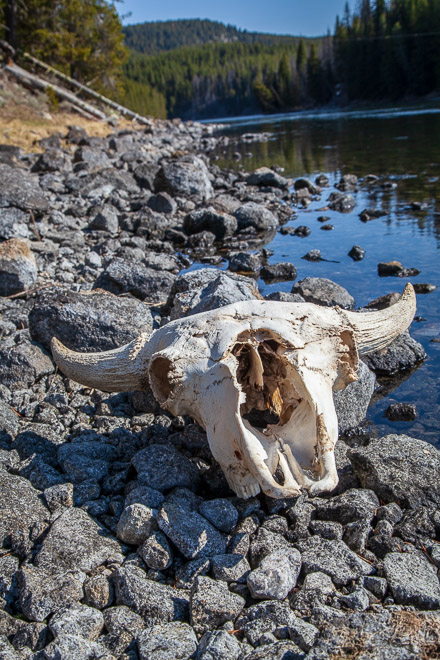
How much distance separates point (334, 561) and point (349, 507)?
1.48 ft

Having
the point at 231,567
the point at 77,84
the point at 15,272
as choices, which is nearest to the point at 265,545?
the point at 231,567

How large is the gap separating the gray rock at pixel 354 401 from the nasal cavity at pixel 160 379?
59.1 inches

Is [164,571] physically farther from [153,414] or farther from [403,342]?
[403,342]

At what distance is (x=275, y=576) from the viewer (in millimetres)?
2637

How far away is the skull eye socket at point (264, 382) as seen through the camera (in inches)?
132

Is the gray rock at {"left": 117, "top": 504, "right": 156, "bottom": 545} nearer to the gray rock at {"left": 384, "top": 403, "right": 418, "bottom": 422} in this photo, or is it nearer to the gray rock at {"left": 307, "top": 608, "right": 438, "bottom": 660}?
the gray rock at {"left": 307, "top": 608, "right": 438, "bottom": 660}

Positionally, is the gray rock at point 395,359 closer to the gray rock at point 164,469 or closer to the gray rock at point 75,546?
the gray rock at point 164,469

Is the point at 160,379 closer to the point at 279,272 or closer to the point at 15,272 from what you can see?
the point at 15,272

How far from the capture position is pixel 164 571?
2.88 m

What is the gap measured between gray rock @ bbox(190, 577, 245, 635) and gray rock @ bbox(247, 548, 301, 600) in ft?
0.33

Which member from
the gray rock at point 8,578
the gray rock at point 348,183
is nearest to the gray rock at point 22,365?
the gray rock at point 8,578

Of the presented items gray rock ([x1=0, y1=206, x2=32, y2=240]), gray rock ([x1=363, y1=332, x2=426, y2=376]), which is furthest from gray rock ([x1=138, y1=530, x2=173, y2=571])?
gray rock ([x1=0, y1=206, x2=32, y2=240])

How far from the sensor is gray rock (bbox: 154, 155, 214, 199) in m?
14.6

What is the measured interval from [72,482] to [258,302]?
71.2 inches
